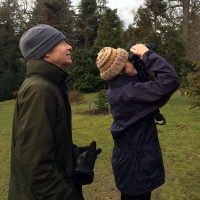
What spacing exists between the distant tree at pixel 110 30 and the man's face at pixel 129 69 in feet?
65.7

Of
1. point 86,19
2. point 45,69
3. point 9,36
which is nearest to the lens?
point 45,69

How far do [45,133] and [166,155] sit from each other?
15.4 feet

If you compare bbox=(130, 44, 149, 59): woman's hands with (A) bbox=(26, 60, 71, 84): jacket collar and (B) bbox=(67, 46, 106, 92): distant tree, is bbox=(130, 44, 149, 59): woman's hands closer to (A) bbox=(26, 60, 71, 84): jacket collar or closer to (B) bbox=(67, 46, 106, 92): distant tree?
(A) bbox=(26, 60, 71, 84): jacket collar

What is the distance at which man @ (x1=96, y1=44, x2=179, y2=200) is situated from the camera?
221cm

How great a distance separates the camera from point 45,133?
5.32 ft

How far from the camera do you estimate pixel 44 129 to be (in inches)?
63.8

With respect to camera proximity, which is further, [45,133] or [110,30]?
[110,30]

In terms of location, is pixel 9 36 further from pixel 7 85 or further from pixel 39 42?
pixel 39 42

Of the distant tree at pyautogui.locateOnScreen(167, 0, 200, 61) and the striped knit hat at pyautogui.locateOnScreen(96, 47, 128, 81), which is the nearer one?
the striped knit hat at pyautogui.locateOnScreen(96, 47, 128, 81)

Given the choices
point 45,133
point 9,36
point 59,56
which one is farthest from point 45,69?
point 9,36

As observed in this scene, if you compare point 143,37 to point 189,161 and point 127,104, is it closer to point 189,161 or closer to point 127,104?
point 189,161

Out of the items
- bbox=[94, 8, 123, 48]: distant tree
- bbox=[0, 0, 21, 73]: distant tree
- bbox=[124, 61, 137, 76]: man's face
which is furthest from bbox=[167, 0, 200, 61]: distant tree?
bbox=[124, 61, 137, 76]: man's face

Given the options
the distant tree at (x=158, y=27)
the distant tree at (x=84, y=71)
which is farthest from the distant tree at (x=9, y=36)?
the distant tree at (x=158, y=27)

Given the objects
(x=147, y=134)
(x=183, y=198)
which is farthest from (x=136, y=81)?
(x=183, y=198)
